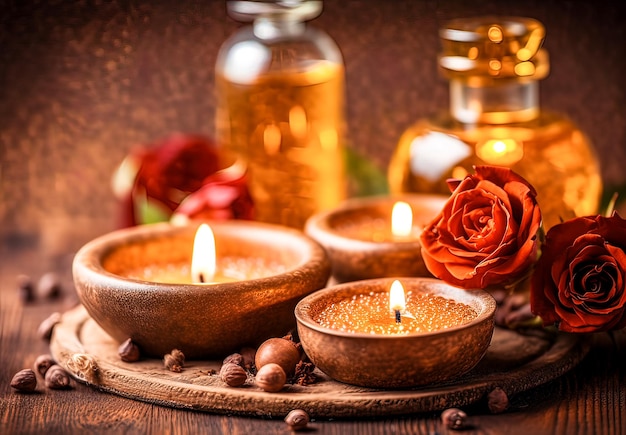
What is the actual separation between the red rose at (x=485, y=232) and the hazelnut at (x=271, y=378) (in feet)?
0.48

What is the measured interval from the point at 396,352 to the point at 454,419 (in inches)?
2.4

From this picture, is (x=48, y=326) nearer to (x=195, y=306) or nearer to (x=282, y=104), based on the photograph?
(x=195, y=306)

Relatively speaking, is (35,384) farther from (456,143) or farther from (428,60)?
(428,60)

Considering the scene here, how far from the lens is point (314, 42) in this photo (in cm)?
111

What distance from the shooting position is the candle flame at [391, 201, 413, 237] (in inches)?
36.7

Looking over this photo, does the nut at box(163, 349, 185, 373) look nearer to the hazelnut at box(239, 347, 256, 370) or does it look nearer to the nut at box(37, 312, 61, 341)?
the hazelnut at box(239, 347, 256, 370)

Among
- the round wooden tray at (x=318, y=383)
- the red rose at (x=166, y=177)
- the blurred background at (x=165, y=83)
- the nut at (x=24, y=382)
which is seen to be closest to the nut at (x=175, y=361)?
the round wooden tray at (x=318, y=383)

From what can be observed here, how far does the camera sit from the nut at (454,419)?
671mm

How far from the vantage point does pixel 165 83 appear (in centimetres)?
133

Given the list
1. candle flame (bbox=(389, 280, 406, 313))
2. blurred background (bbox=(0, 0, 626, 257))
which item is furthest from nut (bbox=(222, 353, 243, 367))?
blurred background (bbox=(0, 0, 626, 257))

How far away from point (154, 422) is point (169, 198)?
43 cm

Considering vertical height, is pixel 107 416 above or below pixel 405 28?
below

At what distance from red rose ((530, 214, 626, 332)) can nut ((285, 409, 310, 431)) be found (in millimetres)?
212

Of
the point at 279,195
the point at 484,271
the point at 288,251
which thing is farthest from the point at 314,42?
the point at 484,271
